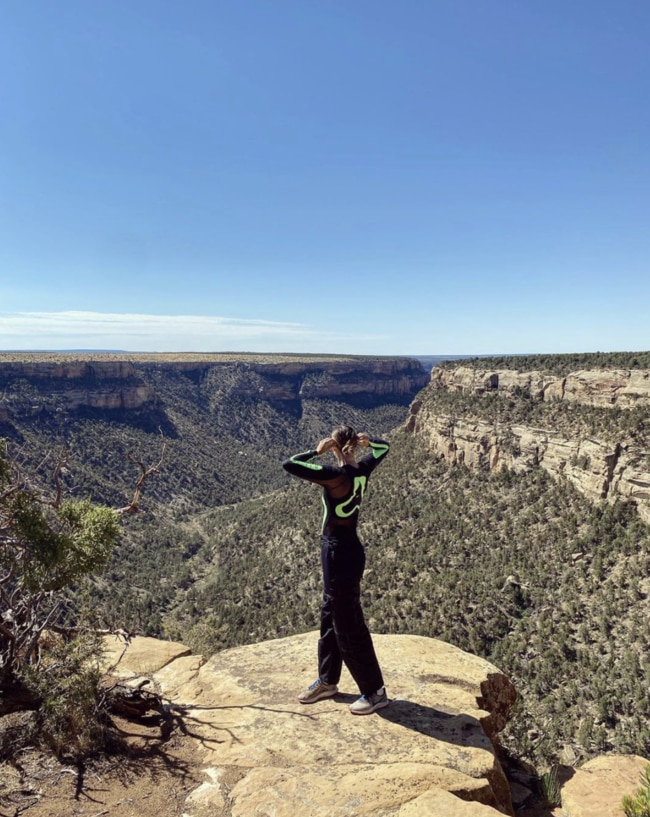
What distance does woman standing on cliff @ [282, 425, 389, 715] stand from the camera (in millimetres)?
5750

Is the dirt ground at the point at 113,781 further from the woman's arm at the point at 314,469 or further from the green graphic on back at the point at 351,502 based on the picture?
the woman's arm at the point at 314,469

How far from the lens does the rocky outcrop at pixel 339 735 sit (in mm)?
4520

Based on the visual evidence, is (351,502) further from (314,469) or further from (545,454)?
(545,454)

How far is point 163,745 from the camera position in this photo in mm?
5652

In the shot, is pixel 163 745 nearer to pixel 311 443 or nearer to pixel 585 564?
pixel 585 564

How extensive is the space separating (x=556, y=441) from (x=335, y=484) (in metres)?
30.9

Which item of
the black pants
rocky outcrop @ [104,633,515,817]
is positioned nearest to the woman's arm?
the black pants

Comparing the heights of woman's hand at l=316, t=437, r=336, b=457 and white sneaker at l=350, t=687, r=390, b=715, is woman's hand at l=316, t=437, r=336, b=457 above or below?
above

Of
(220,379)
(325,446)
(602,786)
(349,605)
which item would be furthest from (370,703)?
(220,379)

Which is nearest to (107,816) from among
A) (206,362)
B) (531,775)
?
(531,775)

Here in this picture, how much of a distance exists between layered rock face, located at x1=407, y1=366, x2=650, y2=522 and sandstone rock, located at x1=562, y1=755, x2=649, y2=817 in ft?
69.3

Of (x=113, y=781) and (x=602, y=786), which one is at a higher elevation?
(x=113, y=781)

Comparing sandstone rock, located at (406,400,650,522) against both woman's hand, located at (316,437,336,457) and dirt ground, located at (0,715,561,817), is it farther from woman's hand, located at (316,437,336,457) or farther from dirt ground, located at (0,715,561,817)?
dirt ground, located at (0,715,561,817)

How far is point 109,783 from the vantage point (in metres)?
4.91
